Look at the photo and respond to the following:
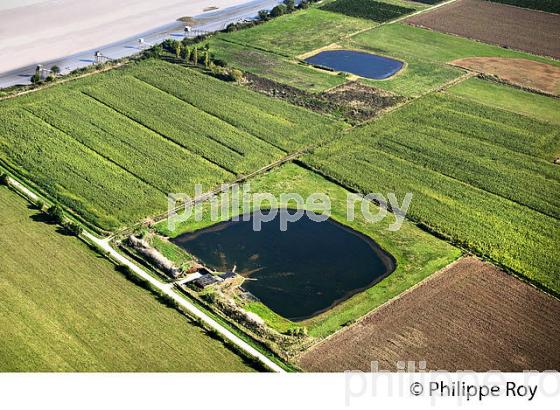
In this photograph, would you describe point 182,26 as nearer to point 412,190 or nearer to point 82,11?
point 82,11

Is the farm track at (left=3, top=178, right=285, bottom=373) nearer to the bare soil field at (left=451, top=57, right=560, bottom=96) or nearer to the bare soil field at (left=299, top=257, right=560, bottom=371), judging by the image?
the bare soil field at (left=299, top=257, right=560, bottom=371)

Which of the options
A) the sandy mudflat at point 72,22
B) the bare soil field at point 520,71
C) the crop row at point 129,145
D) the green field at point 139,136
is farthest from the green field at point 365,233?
the sandy mudflat at point 72,22

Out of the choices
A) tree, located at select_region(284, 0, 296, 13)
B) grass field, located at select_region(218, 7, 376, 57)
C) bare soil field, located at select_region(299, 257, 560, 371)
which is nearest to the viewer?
bare soil field, located at select_region(299, 257, 560, 371)

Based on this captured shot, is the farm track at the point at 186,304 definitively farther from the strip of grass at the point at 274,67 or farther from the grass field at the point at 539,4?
the grass field at the point at 539,4

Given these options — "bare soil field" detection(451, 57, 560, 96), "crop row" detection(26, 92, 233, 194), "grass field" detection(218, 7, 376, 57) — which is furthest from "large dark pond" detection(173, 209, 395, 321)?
"grass field" detection(218, 7, 376, 57)

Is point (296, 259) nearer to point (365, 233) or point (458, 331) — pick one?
point (365, 233)
